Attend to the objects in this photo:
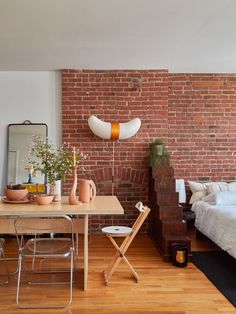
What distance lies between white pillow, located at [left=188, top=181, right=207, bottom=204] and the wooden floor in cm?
155

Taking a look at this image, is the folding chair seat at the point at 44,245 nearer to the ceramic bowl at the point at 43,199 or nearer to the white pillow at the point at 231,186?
the ceramic bowl at the point at 43,199

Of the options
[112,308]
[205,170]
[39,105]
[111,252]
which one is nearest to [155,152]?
[205,170]

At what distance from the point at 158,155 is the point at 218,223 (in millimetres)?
1426

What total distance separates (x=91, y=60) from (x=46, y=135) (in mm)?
1460

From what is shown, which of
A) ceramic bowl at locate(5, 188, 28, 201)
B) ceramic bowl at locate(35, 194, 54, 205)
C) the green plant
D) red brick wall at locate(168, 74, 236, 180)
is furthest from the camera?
red brick wall at locate(168, 74, 236, 180)

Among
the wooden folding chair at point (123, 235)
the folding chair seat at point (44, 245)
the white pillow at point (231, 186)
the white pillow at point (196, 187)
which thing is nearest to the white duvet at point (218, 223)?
the white pillow at point (196, 187)

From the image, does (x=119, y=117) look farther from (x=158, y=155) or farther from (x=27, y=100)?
(x=27, y=100)

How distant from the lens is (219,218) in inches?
164

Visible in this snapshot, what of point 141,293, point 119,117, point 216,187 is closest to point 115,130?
point 119,117

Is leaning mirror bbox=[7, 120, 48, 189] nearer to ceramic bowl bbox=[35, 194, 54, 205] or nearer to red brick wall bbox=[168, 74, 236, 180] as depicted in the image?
ceramic bowl bbox=[35, 194, 54, 205]

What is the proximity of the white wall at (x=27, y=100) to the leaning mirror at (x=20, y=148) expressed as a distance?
0.30 feet

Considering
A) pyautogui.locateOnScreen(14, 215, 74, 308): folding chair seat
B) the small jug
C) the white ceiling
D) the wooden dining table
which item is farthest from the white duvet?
the white ceiling

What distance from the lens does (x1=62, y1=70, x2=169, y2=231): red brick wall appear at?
516cm

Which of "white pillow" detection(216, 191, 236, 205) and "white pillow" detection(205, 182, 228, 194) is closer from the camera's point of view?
"white pillow" detection(216, 191, 236, 205)
